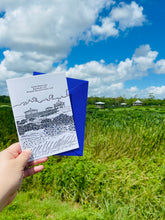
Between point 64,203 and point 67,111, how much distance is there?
2.63 m

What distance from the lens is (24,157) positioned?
1.33m

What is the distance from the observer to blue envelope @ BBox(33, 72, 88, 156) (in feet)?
4.79

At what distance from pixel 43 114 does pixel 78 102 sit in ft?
0.91

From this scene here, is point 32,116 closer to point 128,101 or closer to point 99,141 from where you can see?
point 99,141

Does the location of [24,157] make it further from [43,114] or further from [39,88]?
[39,88]


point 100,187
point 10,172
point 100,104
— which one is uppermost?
point 10,172

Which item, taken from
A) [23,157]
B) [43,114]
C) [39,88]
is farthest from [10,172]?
[39,88]

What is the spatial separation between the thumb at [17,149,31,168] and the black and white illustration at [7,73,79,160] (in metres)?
0.04

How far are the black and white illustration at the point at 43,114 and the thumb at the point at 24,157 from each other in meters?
0.04

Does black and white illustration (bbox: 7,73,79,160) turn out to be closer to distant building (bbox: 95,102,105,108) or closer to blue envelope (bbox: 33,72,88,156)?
blue envelope (bbox: 33,72,88,156)

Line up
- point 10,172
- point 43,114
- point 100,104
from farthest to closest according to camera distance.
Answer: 1. point 100,104
2. point 43,114
3. point 10,172

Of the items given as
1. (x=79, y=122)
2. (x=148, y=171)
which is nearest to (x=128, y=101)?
(x=148, y=171)

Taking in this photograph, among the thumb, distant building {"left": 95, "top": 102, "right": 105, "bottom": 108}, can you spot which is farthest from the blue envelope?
distant building {"left": 95, "top": 102, "right": 105, "bottom": 108}

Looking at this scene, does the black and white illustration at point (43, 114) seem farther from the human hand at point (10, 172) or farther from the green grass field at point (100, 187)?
the green grass field at point (100, 187)
